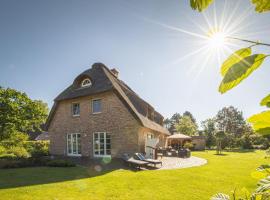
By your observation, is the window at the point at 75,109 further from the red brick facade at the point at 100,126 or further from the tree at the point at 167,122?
the tree at the point at 167,122

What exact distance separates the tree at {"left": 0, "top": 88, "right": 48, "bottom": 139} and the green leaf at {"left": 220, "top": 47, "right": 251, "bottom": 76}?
2959cm

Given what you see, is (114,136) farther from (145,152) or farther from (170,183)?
(170,183)

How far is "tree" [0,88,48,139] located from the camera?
25.9 metres

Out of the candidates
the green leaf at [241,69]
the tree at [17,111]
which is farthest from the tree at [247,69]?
the tree at [17,111]

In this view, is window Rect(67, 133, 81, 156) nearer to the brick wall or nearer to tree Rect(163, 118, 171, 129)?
the brick wall

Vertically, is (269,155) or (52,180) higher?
(269,155)

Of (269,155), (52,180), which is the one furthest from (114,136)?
(269,155)

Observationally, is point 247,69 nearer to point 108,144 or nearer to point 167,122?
point 108,144

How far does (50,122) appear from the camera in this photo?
80.5 feet

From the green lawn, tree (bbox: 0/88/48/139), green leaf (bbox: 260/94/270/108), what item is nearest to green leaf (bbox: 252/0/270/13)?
green leaf (bbox: 260/94/270/108)

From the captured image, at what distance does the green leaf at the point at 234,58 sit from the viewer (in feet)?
1.97

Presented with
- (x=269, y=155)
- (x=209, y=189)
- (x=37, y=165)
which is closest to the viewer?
(x=269, y=155)

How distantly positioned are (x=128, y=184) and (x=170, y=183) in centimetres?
196

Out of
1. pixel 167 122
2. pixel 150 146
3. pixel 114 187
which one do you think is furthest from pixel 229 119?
pixel 114 187
